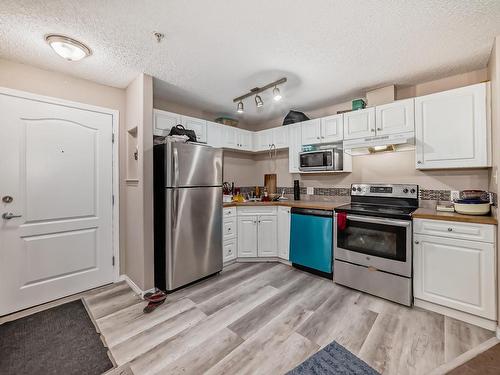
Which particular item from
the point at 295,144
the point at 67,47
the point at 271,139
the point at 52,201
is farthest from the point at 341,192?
the point at 52,201

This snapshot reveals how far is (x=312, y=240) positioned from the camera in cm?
293

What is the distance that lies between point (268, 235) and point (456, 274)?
83.3 inches

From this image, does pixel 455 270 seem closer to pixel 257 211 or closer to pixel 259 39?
pixel 257 211

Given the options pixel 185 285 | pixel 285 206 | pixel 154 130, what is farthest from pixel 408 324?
pixel 154 130

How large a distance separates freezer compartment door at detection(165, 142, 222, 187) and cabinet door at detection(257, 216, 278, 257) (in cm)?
97

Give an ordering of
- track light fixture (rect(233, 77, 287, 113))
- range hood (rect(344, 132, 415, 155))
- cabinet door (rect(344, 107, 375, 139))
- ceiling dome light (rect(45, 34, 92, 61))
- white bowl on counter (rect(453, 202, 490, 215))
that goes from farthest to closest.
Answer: cabinet door (rect(344, 107, 375, 139)) < track light fixture (rect(233, 77, 287, 113)) < range hood (rect(344, 132, 415, 155)) < white bowl on counter (rect(453, 202, 490, 215)) < ceiling dome light (rect(45, 34, 92, 61))

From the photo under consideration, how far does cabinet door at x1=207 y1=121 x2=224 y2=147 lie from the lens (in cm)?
339

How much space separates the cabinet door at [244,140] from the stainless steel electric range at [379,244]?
1959 mm

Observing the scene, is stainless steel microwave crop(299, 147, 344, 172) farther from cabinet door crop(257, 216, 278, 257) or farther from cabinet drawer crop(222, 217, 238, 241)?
cabinet drawer crop(222, 217, 238, 241)

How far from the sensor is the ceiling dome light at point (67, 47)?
181 cm

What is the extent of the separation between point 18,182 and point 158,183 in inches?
50.3

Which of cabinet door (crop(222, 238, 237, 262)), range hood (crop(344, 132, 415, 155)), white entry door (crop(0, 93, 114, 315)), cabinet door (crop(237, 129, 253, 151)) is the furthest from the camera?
cabinet door (crop(237, 129, 253, 151))

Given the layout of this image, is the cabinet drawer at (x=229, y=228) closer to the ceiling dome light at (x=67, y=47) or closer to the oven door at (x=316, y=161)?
the oven door at (x=316, y=161)

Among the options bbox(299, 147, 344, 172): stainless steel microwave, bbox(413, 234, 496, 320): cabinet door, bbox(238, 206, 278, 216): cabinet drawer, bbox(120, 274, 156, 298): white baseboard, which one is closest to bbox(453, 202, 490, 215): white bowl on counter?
bbox(413, 234, 496, 320): cabinet door
